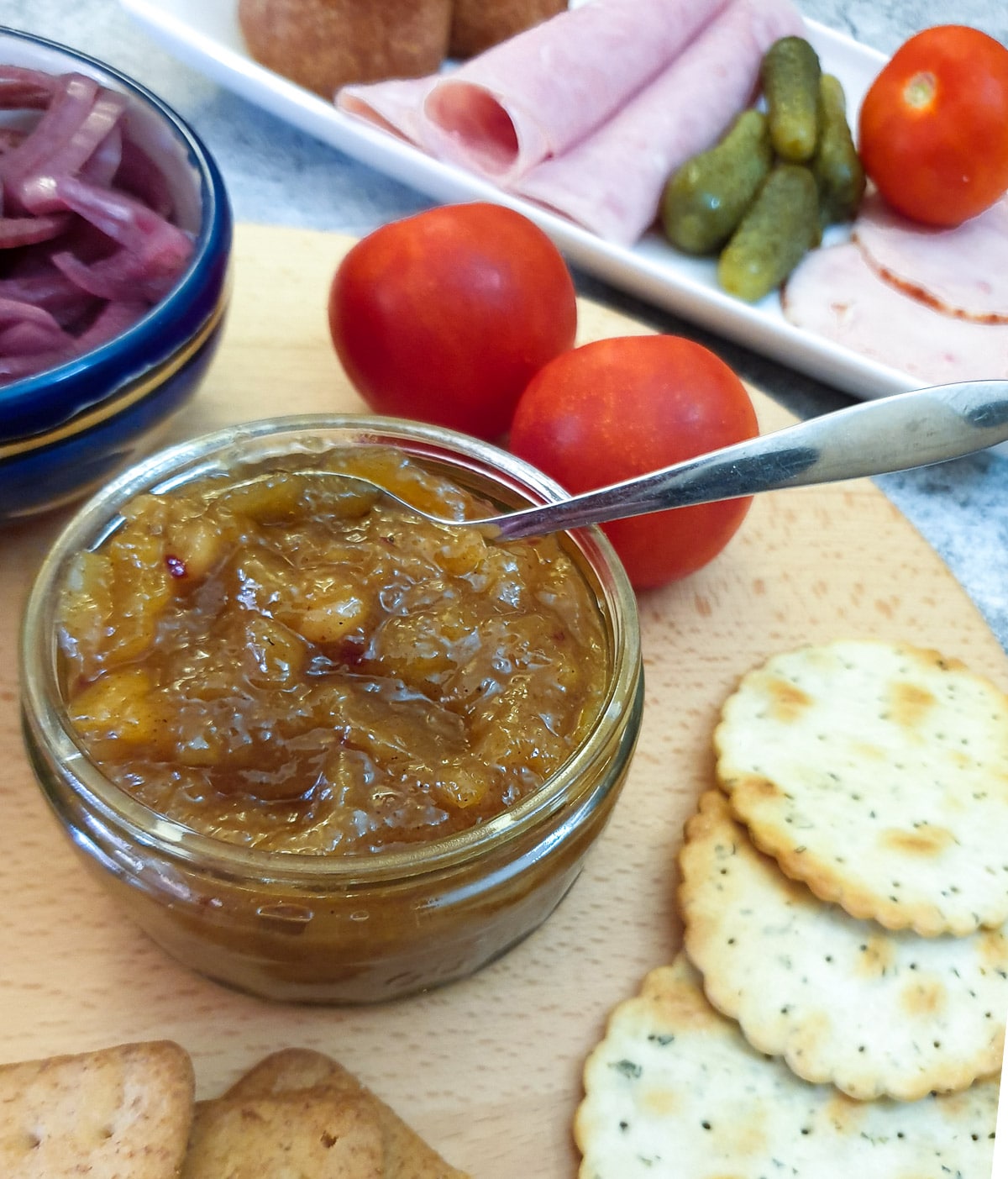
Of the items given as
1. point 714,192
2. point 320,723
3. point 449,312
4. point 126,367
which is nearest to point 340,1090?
point 320,723

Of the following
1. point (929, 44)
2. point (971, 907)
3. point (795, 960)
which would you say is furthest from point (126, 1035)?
point (929, 44)

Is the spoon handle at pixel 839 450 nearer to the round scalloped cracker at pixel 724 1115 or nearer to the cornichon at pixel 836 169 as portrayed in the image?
the round scalloped cracker at pixel 724 1115

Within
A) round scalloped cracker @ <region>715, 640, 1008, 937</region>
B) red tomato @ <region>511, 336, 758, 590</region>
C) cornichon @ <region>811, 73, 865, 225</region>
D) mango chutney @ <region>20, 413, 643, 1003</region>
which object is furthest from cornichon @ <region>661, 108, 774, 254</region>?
mango chutney @ <region>20, 413, 643, 1003</region>

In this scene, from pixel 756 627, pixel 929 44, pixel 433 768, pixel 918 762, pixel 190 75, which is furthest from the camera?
pixel 190 75

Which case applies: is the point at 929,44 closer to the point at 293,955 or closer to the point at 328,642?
the point at 328,642

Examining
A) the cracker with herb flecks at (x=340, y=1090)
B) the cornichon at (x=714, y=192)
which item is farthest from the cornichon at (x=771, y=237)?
the cracker with herb flecks at (x=340, y=1090)

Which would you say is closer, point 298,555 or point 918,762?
point 298,555

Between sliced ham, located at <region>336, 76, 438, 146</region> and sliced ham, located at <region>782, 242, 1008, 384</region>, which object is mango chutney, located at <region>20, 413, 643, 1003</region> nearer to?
sliced ham, located at <region>782, 242, 1008, 384</region>

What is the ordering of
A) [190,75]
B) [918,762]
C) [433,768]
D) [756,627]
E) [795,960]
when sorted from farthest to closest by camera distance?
[190,75] < [756,627] < [918,762] < [795,960] < [433,768]
